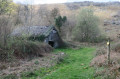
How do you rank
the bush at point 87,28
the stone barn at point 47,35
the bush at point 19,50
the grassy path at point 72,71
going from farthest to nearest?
the bush at point 87,28, the stone barn at point 47,35, the bush at point 19,50, the grassy path at point 72,71

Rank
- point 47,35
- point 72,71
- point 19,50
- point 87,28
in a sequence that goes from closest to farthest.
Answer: point 72,71 → point 19,50 → point 47,35 → point 87,28

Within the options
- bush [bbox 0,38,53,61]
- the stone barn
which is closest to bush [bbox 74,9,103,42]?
the stone barn

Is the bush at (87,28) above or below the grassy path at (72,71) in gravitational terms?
above

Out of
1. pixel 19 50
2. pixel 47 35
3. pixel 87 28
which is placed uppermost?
pixel 87 28

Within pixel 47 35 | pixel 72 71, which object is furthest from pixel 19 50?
pixel 47 35

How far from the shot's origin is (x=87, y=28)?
124ft

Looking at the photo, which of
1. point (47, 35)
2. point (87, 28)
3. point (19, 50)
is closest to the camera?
point (19, 50)

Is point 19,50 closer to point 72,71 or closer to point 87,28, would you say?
point 72,71

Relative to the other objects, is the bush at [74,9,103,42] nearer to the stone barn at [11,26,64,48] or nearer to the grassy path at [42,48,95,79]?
the stone barn at [11,26,64,48]

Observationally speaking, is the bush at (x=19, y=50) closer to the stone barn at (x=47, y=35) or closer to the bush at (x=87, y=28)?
the stone barn at (x=47, y=35)

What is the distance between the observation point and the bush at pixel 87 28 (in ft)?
123

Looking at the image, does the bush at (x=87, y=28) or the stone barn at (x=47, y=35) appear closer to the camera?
the stone barn at (x=47, y=35)

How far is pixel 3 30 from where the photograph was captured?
15594 millimetres

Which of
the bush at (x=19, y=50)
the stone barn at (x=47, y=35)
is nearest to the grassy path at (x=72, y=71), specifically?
the bush at (x=19, y=50)
